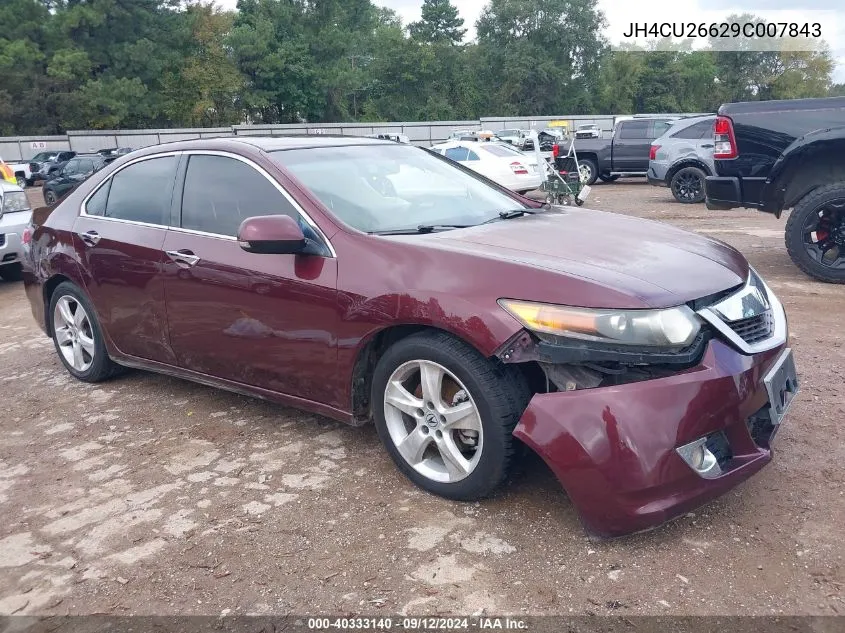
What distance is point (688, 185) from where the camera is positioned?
571 inches

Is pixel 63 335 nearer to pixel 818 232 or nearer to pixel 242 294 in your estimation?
pixel 242 294

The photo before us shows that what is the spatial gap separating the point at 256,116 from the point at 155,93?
9.27m

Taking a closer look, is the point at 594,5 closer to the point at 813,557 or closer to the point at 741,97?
the point at 741,97

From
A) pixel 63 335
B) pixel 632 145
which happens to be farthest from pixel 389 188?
pixel 632 145

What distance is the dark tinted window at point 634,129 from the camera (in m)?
19.4

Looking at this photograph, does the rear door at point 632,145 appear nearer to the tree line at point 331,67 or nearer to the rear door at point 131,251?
the rear door at point 131,251

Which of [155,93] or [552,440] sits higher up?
[155,93]

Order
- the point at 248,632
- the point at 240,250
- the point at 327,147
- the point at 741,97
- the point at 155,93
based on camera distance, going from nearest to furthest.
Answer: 1. the point at 248,632
2. the point at 240,250
3. the point at 327,147
4. the point at 155,93
5. the point at 741,97

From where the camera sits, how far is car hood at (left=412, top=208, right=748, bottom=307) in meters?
2.80

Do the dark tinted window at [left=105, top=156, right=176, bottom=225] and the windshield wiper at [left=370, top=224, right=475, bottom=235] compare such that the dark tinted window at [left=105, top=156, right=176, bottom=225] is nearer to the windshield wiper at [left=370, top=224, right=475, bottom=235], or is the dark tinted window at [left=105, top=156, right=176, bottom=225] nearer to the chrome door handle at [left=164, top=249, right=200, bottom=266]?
the chrome door handle at [left=164, top=249, right=200, bottom=266]

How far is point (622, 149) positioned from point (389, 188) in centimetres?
1696

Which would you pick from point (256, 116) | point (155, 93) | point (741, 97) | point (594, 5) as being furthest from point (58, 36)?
point (741, 97)

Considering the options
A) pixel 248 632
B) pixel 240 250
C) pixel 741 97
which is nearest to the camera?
pixel 248 632

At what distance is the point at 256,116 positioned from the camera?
57781 mm
